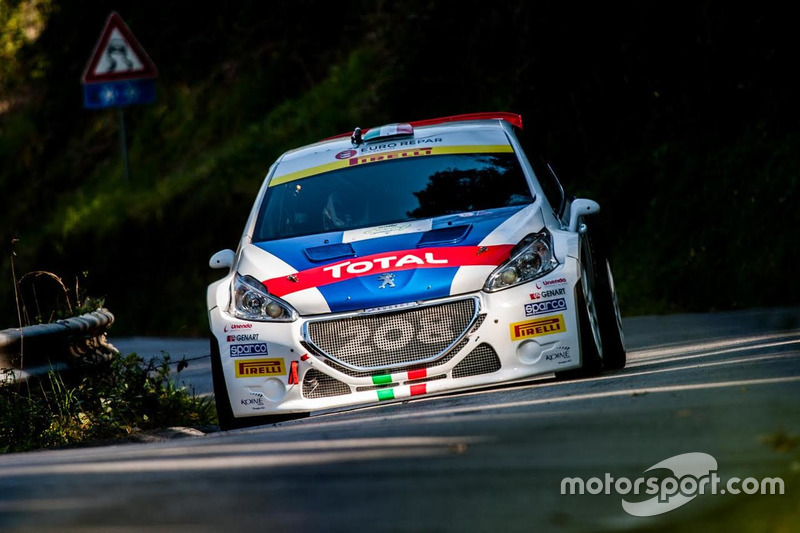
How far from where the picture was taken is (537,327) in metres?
7.70

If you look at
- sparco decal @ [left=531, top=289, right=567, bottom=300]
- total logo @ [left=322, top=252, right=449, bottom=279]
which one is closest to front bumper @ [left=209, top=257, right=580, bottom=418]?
sparco decal @ [left=531, top=289, right=567, bottom=300]

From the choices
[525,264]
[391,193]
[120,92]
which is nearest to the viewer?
[525,264]

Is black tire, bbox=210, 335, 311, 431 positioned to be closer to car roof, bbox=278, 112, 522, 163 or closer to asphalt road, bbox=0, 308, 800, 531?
asphalt road, bbox=0, 308, 800, 531

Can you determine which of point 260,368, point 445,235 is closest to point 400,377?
point 260,368

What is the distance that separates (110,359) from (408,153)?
2.20 meters

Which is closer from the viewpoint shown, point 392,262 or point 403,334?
point 403,334

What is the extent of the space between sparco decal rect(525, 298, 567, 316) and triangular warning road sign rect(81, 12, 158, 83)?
1176 cm

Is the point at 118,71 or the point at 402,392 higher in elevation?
the point at 118,71

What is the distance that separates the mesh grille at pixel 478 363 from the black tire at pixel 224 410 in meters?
0.93

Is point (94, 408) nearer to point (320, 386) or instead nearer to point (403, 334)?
point (320, 386)

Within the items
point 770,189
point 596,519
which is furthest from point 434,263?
point 770,189

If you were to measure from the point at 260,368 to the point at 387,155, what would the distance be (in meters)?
2.09

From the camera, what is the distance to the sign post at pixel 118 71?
61.2ft

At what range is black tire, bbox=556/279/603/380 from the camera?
25.6 ft
